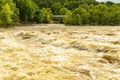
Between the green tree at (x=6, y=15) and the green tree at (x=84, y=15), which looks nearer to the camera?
the green tree at (x=6, y=15)

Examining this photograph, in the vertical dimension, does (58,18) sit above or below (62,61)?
below

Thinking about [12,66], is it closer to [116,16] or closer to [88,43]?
[88,43]

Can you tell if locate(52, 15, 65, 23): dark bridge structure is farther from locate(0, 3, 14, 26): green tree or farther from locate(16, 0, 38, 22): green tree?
locate(0, 3, 14, 26): green tree

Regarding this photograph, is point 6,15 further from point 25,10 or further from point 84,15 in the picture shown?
point 84,15

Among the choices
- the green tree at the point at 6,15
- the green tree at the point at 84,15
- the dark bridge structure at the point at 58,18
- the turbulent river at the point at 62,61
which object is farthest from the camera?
the dark bridge structure at the point at 58,18

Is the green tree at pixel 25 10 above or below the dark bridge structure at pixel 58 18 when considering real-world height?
above

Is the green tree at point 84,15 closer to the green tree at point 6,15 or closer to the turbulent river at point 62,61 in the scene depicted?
the green tree at point 6,15

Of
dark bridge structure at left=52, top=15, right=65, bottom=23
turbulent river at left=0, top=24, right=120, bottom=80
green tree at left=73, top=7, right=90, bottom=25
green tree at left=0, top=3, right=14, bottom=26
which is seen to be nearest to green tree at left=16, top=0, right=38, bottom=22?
green tree at left=0, top=3, right=14, bottom=26

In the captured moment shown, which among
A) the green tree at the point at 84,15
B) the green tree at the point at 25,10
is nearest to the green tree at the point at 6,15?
the green tree at the point at 25,10

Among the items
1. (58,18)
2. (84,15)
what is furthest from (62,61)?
(58,18)

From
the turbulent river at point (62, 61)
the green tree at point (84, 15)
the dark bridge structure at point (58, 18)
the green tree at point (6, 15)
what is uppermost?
the turbulent river at point (62, 61)

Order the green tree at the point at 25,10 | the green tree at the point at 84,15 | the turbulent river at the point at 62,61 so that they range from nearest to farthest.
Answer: the turbulent river at the point at 62,61, the green tree at the point at 25,10, the green tree at the point at 84,15

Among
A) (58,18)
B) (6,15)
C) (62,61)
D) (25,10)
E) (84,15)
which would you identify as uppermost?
(62,61)

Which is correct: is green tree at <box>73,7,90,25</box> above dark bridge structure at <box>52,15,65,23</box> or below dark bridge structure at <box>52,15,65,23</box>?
above
